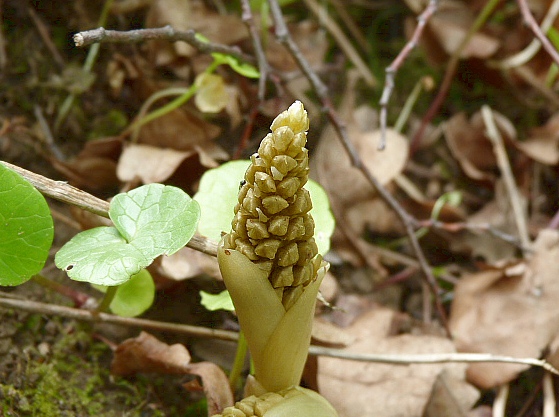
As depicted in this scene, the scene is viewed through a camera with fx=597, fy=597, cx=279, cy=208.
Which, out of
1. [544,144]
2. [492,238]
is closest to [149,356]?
[492,238]

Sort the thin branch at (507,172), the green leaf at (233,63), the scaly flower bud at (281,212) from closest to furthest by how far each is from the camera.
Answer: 1. the scaly flower bud at (281,212)
2. the green leaf at (233,63)
3. the thin branch at (507,172)

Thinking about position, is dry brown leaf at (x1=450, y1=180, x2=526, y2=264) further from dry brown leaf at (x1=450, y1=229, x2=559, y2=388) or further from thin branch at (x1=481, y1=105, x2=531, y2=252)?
dry brown leaf at (x1=450, y1=229, x2=559, y2=388)

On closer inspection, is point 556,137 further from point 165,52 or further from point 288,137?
point 288,137

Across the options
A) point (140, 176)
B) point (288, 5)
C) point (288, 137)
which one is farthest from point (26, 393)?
point (288, 5)

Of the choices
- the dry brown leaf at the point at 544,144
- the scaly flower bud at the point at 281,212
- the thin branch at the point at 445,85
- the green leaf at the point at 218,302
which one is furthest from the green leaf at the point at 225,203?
the dry brown leaf at the point at 544,144

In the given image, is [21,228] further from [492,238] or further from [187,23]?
[492,238]

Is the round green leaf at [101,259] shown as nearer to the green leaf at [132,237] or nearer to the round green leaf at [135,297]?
the green leaf at [132,237]
